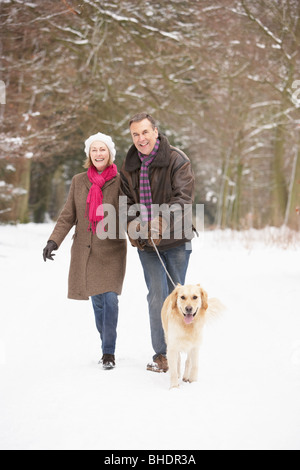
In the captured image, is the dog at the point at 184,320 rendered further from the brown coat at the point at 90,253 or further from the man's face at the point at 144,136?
the man's face at the point at 144,136

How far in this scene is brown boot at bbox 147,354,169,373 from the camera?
4.36 metres

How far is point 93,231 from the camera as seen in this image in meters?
4.49

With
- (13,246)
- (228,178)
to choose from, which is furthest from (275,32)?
(13,246)

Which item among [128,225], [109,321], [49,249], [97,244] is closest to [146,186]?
[128,225]

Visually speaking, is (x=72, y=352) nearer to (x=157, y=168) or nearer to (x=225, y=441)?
(x=157, y=168)

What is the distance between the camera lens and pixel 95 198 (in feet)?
14.6

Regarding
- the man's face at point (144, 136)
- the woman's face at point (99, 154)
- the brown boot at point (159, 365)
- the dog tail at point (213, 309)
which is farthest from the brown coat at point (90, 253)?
the dog tail at point (213, 309)

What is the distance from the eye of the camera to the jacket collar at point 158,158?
4.15m

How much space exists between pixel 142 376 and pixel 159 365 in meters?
0.26

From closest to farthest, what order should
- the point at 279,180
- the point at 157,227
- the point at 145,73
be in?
the point at 157,227 < the point at 145,73 < the point at 279,180

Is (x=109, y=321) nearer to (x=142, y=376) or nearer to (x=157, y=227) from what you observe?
(x=142, y=376)

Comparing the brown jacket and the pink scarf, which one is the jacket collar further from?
the pink scarf

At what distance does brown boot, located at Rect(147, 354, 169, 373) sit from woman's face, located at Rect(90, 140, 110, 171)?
5.66ft

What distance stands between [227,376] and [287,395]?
0.59 metres
